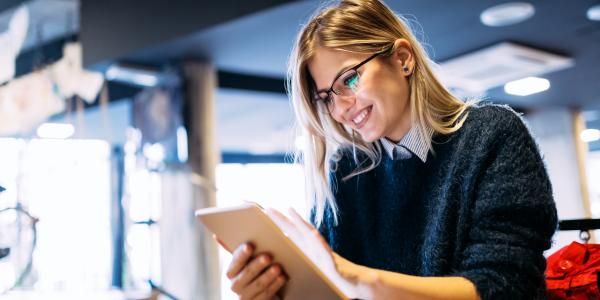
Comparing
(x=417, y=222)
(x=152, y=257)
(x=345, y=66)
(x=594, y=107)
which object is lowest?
(x=152, y=257)

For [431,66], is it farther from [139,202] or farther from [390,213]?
[139,202]

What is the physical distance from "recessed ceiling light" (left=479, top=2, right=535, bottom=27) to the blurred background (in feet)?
0.05

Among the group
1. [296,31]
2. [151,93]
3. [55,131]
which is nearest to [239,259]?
[296,31]

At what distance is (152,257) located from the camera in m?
4.73

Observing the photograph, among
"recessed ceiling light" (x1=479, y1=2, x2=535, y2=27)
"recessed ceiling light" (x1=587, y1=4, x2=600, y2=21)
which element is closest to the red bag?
"recessed ceiling light" (x1=479, y1=2, x2=535, y2=27)

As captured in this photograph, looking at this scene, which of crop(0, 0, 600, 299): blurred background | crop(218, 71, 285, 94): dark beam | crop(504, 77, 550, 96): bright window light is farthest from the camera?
crop(504, 77, 550, 96): bright window light

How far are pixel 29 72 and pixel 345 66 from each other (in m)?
3.56

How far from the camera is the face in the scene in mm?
1426

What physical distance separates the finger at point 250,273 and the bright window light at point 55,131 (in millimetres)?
3559

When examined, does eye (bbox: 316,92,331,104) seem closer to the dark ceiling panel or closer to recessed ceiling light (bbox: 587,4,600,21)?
the dark ceiling panel

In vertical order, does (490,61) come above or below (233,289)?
above

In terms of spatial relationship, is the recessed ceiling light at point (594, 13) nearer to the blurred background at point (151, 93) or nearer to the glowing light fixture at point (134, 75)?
the blurred background at point (151, 93)

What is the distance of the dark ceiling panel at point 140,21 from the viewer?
167 inches

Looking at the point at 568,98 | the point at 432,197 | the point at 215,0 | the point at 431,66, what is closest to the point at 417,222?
the point at 432,197
